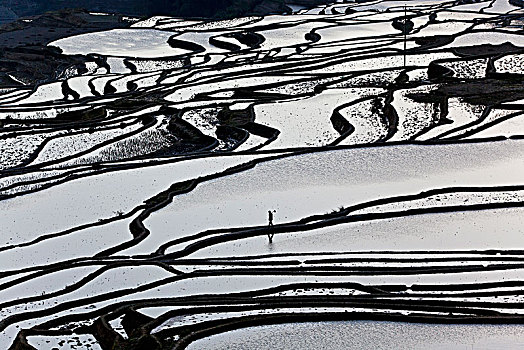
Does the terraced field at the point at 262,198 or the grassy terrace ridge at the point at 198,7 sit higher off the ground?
the terraced field at the point at 262,198

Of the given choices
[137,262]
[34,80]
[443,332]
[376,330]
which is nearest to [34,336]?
[137,262]

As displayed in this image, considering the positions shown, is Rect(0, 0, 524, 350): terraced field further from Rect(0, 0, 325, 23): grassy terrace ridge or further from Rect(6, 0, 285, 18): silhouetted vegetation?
Rect(6, 0, 285, 18): silhouetted vegetation

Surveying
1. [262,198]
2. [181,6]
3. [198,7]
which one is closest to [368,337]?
[262,198]

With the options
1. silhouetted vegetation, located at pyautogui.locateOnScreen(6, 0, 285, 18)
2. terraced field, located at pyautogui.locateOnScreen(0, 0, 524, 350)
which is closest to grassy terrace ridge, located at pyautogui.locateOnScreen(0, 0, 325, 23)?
silhouetted vegetation, located at pyautogui.locateOnScreen(6, 0, 285, 18)

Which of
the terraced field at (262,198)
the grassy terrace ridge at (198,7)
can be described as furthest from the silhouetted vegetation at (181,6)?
the terraced field at (262,198)

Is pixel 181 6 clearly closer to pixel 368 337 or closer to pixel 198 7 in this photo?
pixel 198 7

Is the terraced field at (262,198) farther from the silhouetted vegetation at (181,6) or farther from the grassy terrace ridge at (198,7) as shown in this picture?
the silhouetted vegetation at (181,6)
